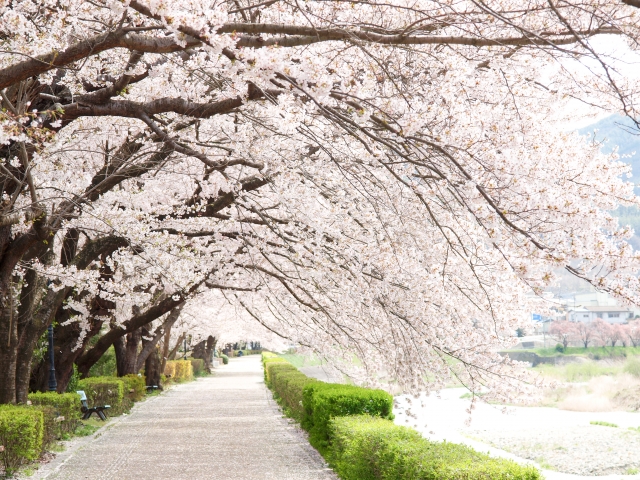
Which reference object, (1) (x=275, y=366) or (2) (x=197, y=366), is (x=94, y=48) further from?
(2) (x=197, y=366)

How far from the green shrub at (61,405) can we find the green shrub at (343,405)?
4.08 meters

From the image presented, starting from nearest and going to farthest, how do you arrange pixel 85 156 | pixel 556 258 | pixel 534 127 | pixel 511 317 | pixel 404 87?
pixel 556 258 < pixel 404 87 < pixel 534 127 < pixel 511 317 < pixel 85 156

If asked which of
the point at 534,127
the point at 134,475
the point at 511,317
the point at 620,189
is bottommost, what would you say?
the point at 134,475

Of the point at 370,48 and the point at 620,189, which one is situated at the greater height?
the point at 370,48

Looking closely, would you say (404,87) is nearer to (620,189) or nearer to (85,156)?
(620,189)

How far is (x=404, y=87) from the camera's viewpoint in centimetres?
629

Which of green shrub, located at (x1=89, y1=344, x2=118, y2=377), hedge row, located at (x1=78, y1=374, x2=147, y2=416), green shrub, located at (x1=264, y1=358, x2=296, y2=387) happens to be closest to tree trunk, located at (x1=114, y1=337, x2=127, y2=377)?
green shrub, located at (x1=89, y1=344, x2=118, y2=377)

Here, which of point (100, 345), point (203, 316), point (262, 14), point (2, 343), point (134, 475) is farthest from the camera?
point (203, 316)

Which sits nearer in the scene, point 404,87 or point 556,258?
point 556,258

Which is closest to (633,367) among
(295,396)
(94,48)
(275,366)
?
(275,366)

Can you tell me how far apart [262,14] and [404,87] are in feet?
6.91

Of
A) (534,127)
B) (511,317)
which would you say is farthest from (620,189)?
(511,317)

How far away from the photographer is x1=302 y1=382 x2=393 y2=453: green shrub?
9.81 metres

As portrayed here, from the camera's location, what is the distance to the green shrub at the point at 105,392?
16000mm
